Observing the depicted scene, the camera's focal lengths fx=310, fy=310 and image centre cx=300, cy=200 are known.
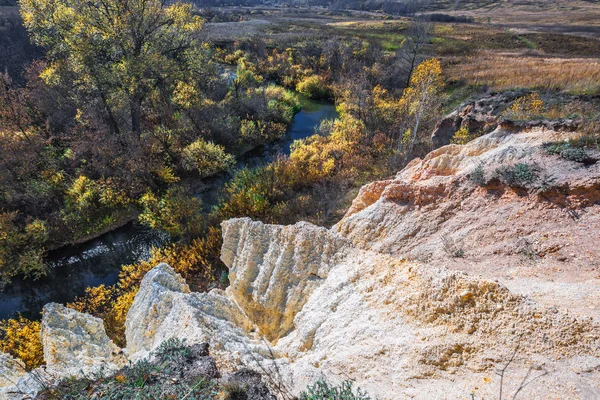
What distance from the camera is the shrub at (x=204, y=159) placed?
22.5 meters

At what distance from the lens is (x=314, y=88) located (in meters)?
38.7

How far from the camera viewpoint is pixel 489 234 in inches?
308

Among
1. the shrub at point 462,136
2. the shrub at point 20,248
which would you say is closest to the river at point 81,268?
the shrub at point 20,248

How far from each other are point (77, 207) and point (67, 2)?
11438mm

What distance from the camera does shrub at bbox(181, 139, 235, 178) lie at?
22547mm

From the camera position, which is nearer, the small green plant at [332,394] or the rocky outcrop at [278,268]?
the small green plant at [332,394]

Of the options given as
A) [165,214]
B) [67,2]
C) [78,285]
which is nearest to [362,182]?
[165,214]

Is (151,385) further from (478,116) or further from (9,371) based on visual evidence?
(478,116)

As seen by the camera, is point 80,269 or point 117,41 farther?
point 117,41

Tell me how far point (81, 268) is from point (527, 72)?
1407 inches

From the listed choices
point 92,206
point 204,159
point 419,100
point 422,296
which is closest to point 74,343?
point 422,296

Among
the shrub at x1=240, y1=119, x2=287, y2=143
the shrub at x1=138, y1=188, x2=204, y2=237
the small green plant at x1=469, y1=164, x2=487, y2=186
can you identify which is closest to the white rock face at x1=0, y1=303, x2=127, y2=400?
the shrub at x1=138, y1=188, x2=204, y2=237

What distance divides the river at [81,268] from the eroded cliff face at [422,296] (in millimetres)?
7259

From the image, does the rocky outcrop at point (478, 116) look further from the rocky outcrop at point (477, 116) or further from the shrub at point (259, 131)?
the shrub at point (259, 131)
